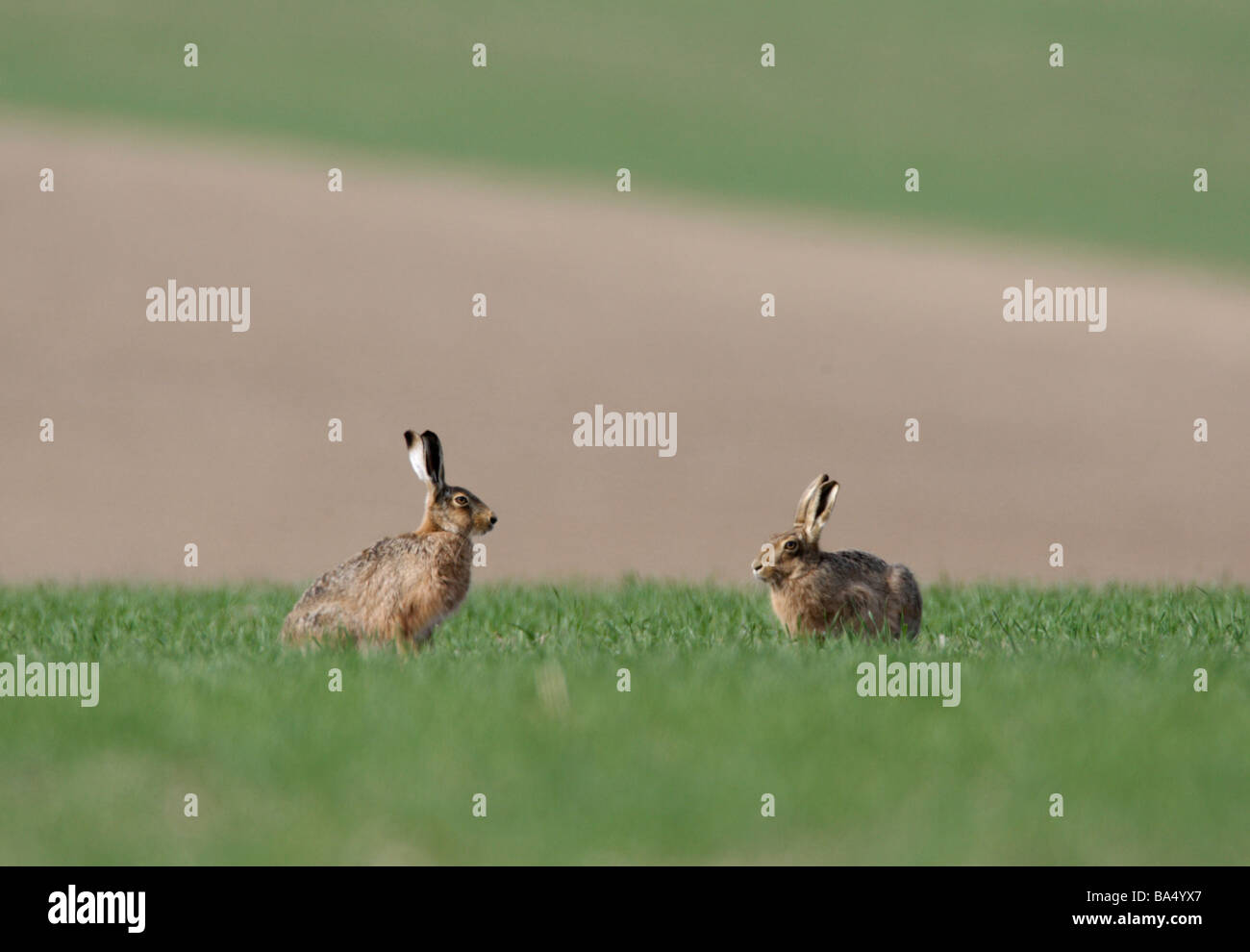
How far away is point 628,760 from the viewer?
7.96 metres

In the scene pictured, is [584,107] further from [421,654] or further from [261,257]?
[421,654]

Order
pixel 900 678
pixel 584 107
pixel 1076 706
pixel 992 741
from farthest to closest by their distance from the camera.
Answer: pixel 584 107, pixel 900 678, pixel 1076 706, pixel 992 741

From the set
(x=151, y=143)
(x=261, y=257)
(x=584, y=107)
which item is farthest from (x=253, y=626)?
(x=584, y=107)

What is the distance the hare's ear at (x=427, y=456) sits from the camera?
12047 mm

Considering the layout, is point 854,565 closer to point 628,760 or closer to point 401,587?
point 401,587

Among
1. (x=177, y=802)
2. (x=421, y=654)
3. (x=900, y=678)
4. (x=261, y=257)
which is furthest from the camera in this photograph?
(x=261, y=257)

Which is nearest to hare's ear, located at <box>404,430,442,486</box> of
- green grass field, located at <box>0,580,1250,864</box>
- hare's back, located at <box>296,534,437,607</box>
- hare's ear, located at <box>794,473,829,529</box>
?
hare's back, located at <box>296,534,437,607</box>

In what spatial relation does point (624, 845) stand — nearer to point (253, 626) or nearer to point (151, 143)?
point (253, 626)

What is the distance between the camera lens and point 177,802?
300 inches

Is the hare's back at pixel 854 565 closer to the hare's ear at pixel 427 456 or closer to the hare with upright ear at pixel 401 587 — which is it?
the hare with upright ear at pixel 401 587

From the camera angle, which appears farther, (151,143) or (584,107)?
(584,107)

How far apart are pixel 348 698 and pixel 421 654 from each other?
184 cm
